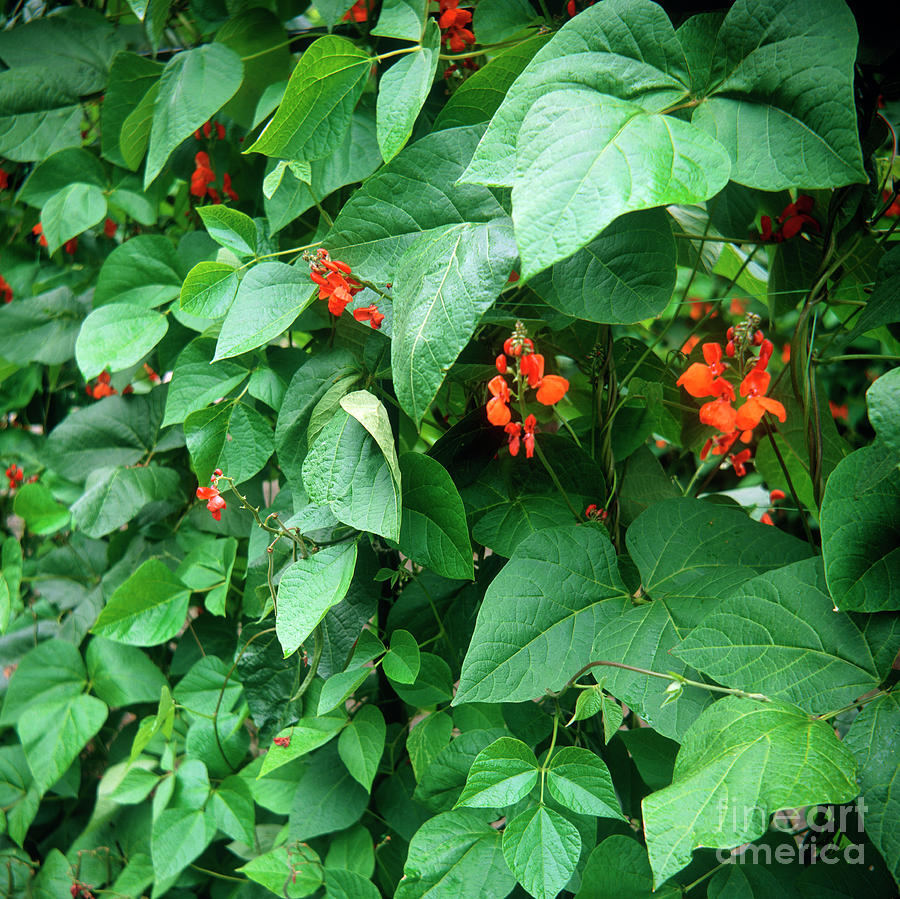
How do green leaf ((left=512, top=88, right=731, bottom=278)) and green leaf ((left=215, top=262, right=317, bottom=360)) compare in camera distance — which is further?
green leaf ((left=215, top=262, right=317, bottom=360))

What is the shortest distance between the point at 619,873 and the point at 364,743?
32cm

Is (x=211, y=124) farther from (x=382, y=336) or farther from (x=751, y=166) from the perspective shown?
(x=751, y=166)

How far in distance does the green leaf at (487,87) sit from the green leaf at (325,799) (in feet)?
2.48

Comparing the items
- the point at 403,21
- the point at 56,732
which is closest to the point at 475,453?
the point at 403,21

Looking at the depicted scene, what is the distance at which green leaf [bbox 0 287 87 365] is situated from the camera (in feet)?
4.12

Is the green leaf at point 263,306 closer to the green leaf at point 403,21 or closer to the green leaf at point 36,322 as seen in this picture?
the green leaf at point 403,21

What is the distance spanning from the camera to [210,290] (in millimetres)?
763

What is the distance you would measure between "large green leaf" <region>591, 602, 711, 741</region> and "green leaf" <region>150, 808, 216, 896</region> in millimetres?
664

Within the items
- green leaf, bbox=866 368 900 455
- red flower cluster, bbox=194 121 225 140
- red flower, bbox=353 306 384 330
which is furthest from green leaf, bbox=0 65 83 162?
green leaf, bbox=866 368 900 455

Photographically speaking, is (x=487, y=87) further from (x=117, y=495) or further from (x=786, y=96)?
(x=117, y=495)

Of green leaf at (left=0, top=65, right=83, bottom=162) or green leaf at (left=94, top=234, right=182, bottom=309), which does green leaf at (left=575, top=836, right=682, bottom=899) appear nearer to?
green leaf at (left=94, top=234, right=182, bottom=309)

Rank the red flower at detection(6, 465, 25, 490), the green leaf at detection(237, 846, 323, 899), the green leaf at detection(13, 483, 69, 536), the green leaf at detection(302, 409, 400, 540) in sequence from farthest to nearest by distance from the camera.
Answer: the red flower at detection(6, 465, 25, 490), the green leaf at detection(13, 483, 69, 536), the green leaf at detection(237, 846, 323, 899), the green leaf at detection(302, 409, 400, 540)

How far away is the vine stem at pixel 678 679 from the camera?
544mm

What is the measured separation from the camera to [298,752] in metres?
0.80
